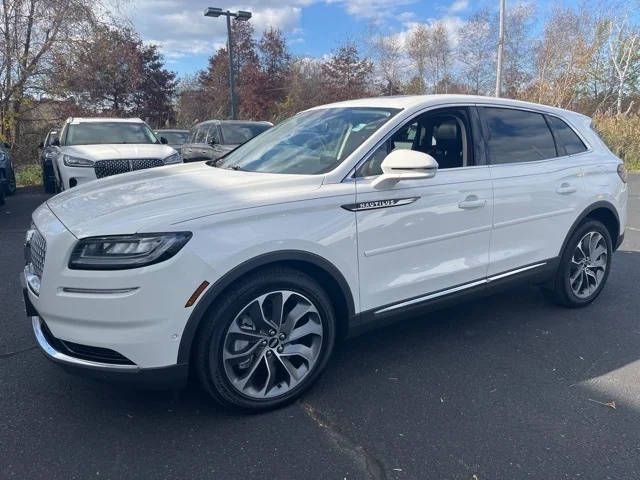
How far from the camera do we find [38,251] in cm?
262

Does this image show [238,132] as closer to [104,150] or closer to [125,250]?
[104,150]

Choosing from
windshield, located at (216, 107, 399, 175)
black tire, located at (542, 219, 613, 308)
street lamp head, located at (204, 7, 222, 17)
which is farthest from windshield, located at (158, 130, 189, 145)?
black tire, located at (542, 219, 613, 308)

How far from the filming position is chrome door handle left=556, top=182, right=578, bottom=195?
395 cm

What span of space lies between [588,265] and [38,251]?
13.9 feet

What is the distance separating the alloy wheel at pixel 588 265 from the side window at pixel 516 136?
874 millimetres

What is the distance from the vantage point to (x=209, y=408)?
9.18 feet

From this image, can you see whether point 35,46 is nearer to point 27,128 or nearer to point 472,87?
point 27,128

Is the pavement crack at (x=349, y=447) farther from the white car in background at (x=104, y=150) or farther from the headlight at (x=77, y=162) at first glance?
the headlight at (x=77, y=162)

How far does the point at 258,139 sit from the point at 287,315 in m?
1.78

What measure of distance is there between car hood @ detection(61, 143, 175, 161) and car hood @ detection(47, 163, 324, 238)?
511cm

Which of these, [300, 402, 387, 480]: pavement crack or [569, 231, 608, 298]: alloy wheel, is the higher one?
[569, 231, 608, 298]: alloy wheel

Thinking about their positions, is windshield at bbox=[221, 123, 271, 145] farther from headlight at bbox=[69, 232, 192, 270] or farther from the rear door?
headlight at bbox=[69, 232, 192, 270]

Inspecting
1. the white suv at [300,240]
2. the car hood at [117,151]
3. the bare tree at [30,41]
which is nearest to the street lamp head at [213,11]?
the bare tree at [30,41]

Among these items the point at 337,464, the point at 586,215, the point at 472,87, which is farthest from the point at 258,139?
the point at 472,87
